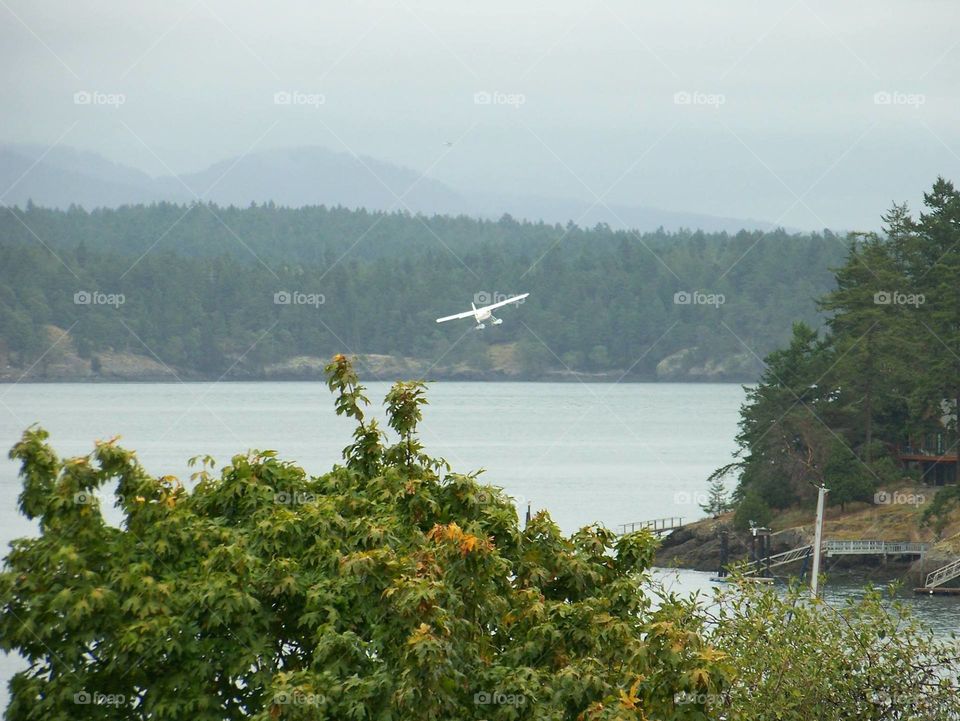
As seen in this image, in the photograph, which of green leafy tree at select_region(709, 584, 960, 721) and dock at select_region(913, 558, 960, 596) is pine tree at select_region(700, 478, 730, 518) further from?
green leafy tree at select_region(709, 584, 960, 721)

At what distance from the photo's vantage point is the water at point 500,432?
7094 centimetres

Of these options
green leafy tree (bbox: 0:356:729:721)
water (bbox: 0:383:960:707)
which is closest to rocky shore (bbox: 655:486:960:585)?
water (bbox: 0:383:960:707)

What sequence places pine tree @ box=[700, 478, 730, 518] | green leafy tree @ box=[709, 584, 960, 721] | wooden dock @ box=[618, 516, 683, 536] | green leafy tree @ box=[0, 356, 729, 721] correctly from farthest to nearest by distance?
pine tree @ box=[700, 478, 730, 518] < wooden dock @ box=[618, 516, 683, 536] < green leafy tree @ box=[709, 584, 960, 721] < green leafy tree @ box=[0, 356, 729, 721]

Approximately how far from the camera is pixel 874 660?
17.6 m

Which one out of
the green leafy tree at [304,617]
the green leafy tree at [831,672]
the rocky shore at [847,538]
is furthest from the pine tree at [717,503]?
the green leafy tree at [304,617]

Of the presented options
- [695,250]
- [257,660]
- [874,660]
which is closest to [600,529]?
[257,660]

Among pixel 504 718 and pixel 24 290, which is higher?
pixel 24 290

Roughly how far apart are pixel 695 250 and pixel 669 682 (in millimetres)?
164237

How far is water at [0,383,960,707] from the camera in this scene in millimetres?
70938

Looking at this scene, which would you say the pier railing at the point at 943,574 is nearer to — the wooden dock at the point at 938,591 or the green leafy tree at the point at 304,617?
the wooden dock at the point at 938,591

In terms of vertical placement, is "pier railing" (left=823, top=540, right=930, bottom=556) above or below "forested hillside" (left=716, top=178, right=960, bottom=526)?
below

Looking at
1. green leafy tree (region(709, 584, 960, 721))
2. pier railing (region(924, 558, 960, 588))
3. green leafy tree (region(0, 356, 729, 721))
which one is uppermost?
green leafy tree (region(0, 356, 729, 721))

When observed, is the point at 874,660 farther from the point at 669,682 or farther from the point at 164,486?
the point at 164,486

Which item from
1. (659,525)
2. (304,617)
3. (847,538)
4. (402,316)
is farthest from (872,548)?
(402,316)
